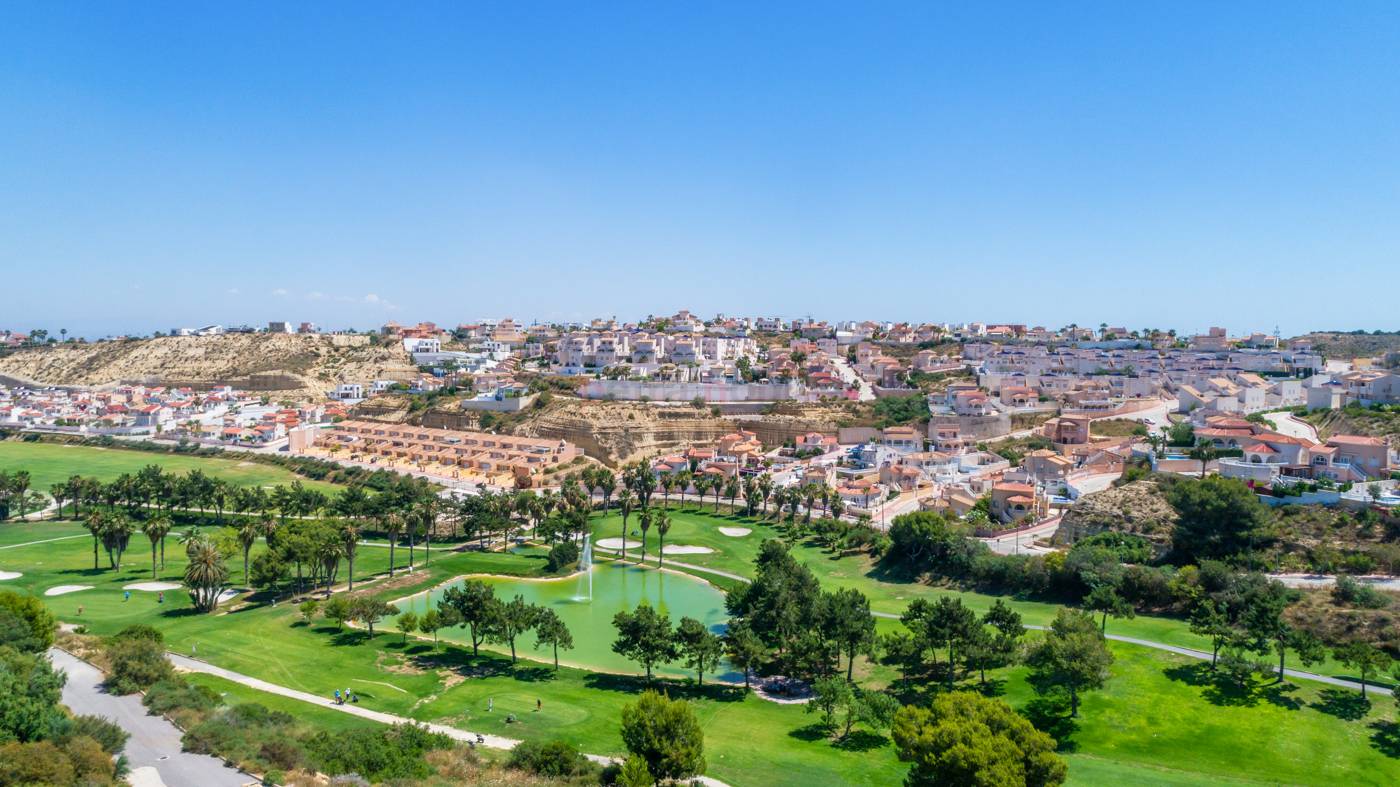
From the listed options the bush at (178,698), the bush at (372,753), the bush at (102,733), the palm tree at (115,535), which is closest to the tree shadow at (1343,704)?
the bush at (372,753)

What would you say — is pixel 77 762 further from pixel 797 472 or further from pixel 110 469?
pixel 110 469

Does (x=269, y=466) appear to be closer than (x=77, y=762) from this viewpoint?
No

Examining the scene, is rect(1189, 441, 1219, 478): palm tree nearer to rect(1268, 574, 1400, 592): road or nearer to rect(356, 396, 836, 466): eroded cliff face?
rect(1268, 574, 1400, 592): road

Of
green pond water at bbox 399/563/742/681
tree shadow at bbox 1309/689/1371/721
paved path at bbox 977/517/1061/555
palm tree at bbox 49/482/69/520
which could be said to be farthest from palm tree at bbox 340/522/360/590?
tree shadow at bbox 1309/689/1371/721

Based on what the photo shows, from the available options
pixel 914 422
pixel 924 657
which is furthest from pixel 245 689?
pixel 914 422

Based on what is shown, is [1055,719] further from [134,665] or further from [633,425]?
[633,425]

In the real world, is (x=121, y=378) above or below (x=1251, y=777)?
above

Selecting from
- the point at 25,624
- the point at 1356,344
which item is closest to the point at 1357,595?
the point at 25,624
